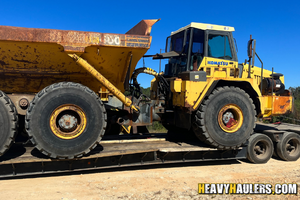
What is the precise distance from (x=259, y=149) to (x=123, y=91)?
11.8ft

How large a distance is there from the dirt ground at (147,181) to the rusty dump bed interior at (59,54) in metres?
1.87

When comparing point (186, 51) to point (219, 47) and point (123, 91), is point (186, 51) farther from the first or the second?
point (123, 91)

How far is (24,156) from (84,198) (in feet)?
4.50

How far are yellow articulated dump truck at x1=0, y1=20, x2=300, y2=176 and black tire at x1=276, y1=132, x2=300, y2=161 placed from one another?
2 centimetres

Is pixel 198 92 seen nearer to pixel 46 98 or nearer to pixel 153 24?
pixel 153 24

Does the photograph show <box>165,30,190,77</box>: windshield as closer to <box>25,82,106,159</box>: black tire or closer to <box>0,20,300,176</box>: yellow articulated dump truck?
<box>0,20,300,176</box>: yellow articulated dump truck

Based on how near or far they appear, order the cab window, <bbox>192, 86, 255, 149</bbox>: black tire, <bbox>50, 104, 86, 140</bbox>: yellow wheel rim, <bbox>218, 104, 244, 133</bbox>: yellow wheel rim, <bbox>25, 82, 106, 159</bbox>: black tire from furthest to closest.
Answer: the cab window
<bbox>218, 104, 244, 133</bbox>: yellow wheel rim
<bbox>192, 86, 255, 149</bbox>: black tire
<bbox>50, 104, 86, 140</bbox>: yellow wheel rim
<bbox>25, 82, 106, 159</bbox>: black tire

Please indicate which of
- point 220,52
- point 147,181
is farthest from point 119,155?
point 220,52

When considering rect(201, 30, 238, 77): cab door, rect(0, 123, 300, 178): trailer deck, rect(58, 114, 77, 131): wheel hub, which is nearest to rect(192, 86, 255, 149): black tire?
rect(0, 123, 300, 178): trailer deck

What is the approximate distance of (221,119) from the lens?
527 cm

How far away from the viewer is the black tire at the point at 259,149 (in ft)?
18.7

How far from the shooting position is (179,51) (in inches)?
246

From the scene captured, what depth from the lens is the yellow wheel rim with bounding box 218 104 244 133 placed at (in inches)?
208

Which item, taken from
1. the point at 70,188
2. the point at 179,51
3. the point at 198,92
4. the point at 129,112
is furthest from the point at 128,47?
the point at 70,188
